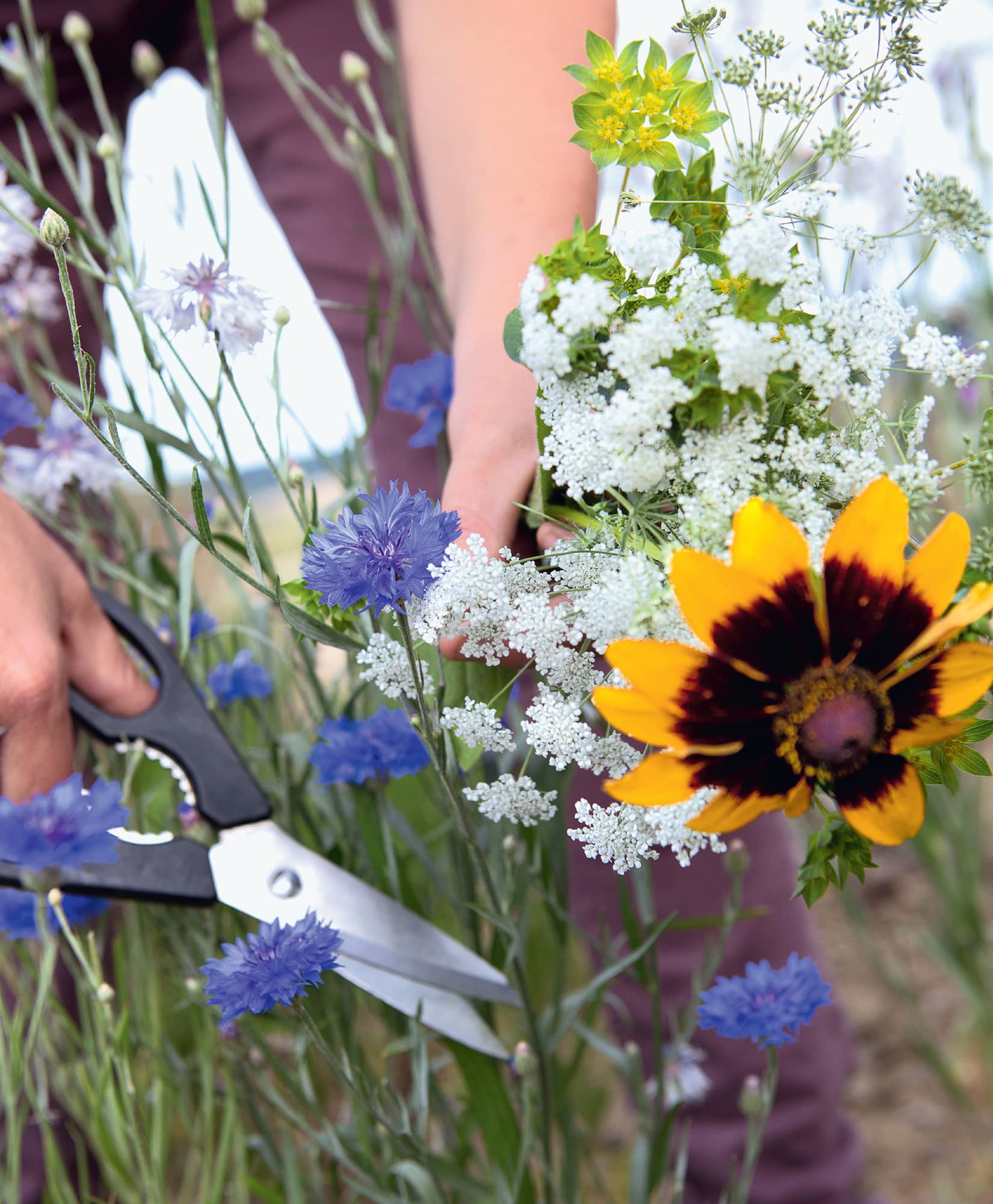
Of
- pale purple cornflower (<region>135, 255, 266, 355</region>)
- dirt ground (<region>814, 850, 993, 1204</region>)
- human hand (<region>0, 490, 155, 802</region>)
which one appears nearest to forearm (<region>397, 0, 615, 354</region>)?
pale purple cornflower (<region>135, 255, 266, 355</region>)

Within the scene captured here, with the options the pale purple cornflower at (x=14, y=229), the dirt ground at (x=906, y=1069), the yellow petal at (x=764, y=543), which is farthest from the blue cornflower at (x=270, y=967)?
the dirt ground at (x=906, y=1069)

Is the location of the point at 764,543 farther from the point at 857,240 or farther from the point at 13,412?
the point at 13,412

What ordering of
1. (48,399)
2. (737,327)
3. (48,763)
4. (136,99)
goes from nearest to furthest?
(737,327) < (48,763) < (48,399) < (136,99)

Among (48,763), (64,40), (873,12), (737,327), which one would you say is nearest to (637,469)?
(737,327)

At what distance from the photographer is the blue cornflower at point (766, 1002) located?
441 mm

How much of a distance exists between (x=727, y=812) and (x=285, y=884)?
272 millimetres

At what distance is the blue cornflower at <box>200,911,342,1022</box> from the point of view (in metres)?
0.35

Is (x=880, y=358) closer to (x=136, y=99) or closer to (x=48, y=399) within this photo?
(x=48, y=399)

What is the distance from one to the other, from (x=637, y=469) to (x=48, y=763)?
1.00 ft

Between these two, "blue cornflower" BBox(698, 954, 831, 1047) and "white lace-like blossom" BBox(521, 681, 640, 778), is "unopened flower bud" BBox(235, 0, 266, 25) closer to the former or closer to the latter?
"white lace-like blossom" BBox(521, 681, 640, 778)

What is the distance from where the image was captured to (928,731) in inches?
10.8

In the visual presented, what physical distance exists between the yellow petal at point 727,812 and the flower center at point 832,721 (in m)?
0.01

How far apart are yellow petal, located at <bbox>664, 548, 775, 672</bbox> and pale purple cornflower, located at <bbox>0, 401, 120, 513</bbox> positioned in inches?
17.6

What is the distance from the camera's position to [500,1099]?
0.51 m
